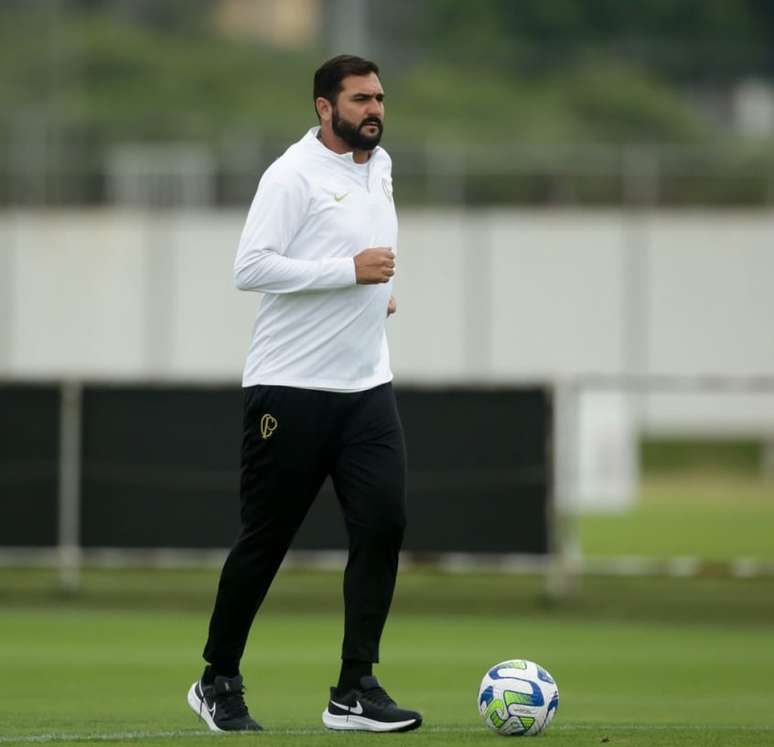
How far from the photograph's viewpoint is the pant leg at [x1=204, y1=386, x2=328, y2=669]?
6.81 metres

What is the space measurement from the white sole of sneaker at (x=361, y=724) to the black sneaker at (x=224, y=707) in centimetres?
26

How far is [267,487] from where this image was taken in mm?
6824

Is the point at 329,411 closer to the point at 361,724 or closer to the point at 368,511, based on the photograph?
the point at 368,511

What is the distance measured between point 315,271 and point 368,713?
1564 millimetres

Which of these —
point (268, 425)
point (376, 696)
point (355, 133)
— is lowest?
Answer: point (376, 696)

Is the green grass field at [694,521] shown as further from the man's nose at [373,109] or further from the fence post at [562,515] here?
the man's nose at [373,109]

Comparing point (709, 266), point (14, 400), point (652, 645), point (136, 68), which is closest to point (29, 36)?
point (136, 68)

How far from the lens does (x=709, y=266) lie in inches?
1486

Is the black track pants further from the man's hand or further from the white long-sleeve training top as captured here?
the man's hand

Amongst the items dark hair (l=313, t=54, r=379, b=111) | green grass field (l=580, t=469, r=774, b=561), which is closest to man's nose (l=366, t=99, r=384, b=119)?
dark hair (l=313, t=54, r=379, b=111)

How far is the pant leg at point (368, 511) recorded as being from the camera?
6824 mm

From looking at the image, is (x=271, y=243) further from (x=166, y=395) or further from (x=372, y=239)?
(x=166, y=395)

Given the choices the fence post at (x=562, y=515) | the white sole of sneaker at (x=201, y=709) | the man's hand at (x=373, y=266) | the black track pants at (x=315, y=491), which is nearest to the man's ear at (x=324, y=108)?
the man's hand at (x=373, y=266)

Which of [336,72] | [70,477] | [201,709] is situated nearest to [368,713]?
[201,709]
